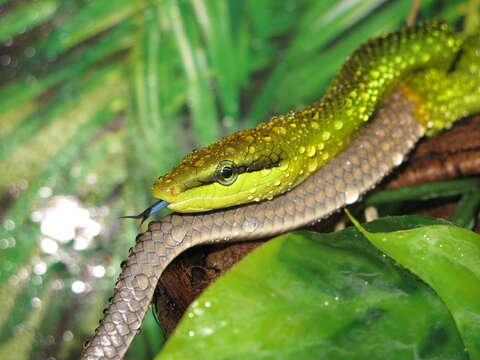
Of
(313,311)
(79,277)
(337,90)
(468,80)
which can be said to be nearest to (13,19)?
(79,277)

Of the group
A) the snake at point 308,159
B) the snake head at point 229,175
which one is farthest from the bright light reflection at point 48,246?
the snake head at point 229,175

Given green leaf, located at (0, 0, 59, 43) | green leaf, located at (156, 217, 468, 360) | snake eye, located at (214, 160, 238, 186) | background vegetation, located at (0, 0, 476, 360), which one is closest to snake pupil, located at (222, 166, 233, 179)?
snake eye, located at (214, 160, 238, 186)

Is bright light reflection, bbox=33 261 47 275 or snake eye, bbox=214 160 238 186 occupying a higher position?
bright light reflection, bbox=33 261 47 275

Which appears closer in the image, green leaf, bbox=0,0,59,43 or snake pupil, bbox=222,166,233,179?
snake pupil, bbox=222,166,233,179

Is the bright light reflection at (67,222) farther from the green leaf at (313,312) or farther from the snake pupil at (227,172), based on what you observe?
the green leaf at (313,312)

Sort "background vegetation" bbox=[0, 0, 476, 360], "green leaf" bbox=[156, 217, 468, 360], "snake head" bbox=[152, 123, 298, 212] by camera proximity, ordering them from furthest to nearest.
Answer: "background vegetation" bbox=[0, 0, 476, 360]
"snake head" bbox=[152, 123, 298, 212]
"green leaf" bbox=[156, 217, 468, 360]

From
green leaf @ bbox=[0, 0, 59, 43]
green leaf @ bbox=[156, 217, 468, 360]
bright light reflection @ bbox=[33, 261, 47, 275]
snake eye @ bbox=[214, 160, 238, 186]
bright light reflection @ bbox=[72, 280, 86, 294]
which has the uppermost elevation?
green leaf @ bbox=[0, 0, 59, 43]

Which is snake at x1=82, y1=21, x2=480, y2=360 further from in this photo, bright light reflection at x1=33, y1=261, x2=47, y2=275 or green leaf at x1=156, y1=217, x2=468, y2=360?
bright light reflection at x1=33, y1=261, x2=47, y2=275

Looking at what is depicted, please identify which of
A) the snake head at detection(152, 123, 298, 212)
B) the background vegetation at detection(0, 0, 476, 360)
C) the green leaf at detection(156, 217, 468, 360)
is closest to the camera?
the green leaf at detection(156, 217, 468, 360)
